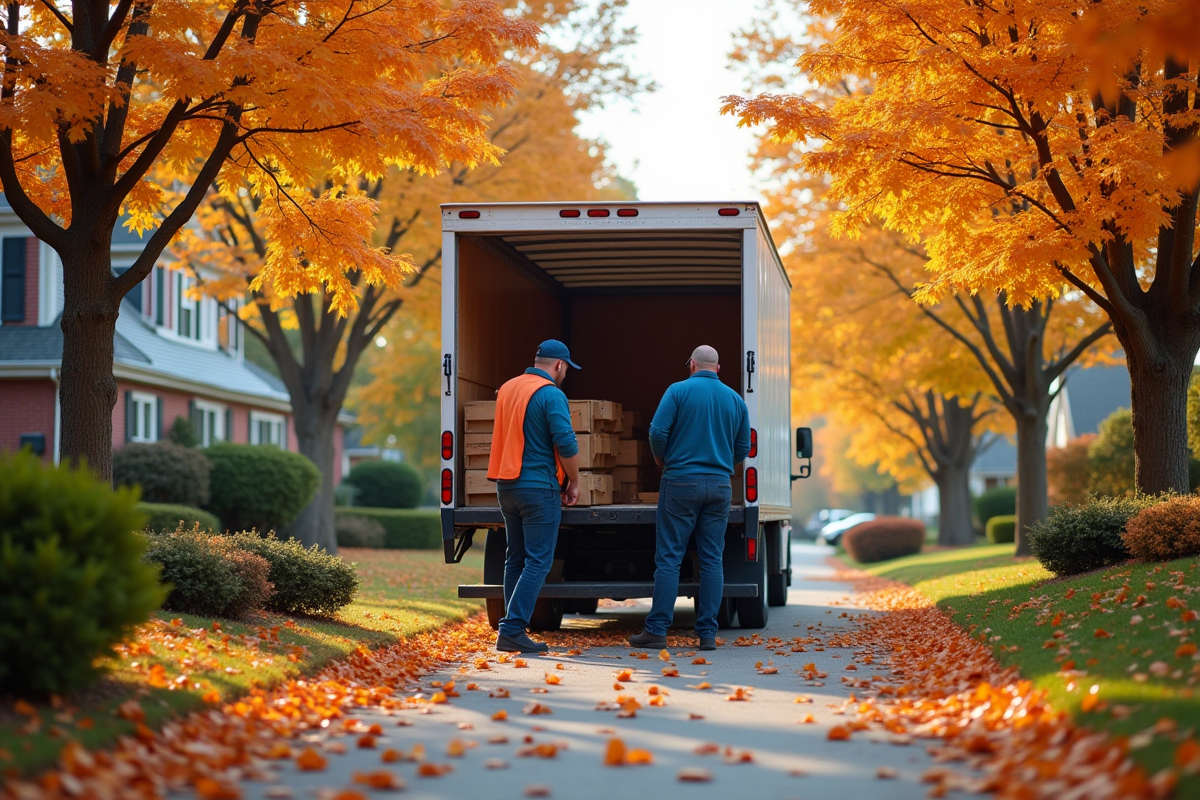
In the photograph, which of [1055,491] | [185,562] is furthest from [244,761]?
[1055,491]

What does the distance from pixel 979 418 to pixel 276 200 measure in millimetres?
25054

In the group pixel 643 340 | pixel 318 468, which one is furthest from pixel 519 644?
pixel 318 468

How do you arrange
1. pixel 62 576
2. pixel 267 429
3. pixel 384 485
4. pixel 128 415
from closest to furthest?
pixel 62 576 → pixel 128 415 → pixel 267 429 → pixel 384 485

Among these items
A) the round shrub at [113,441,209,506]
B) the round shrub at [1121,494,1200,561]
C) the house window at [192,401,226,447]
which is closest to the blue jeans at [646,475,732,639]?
the round shrub at [1121,494,1200,561]

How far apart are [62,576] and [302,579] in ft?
15.8

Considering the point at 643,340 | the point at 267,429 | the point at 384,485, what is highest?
the point at 643,340

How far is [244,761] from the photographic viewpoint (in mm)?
5219

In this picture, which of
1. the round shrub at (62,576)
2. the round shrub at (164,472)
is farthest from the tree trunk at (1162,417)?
the round shrub at (164,472)

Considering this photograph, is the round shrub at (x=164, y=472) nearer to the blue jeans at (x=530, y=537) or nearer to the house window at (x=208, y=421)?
the house window at (x=208, y=421)

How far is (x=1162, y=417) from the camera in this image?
12.9 meters

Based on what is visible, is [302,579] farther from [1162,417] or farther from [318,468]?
[318,468]

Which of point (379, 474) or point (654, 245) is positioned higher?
point (654, 245)

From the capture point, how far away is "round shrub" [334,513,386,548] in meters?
28.4

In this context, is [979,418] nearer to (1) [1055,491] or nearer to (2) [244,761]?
(1) [1055,491]
